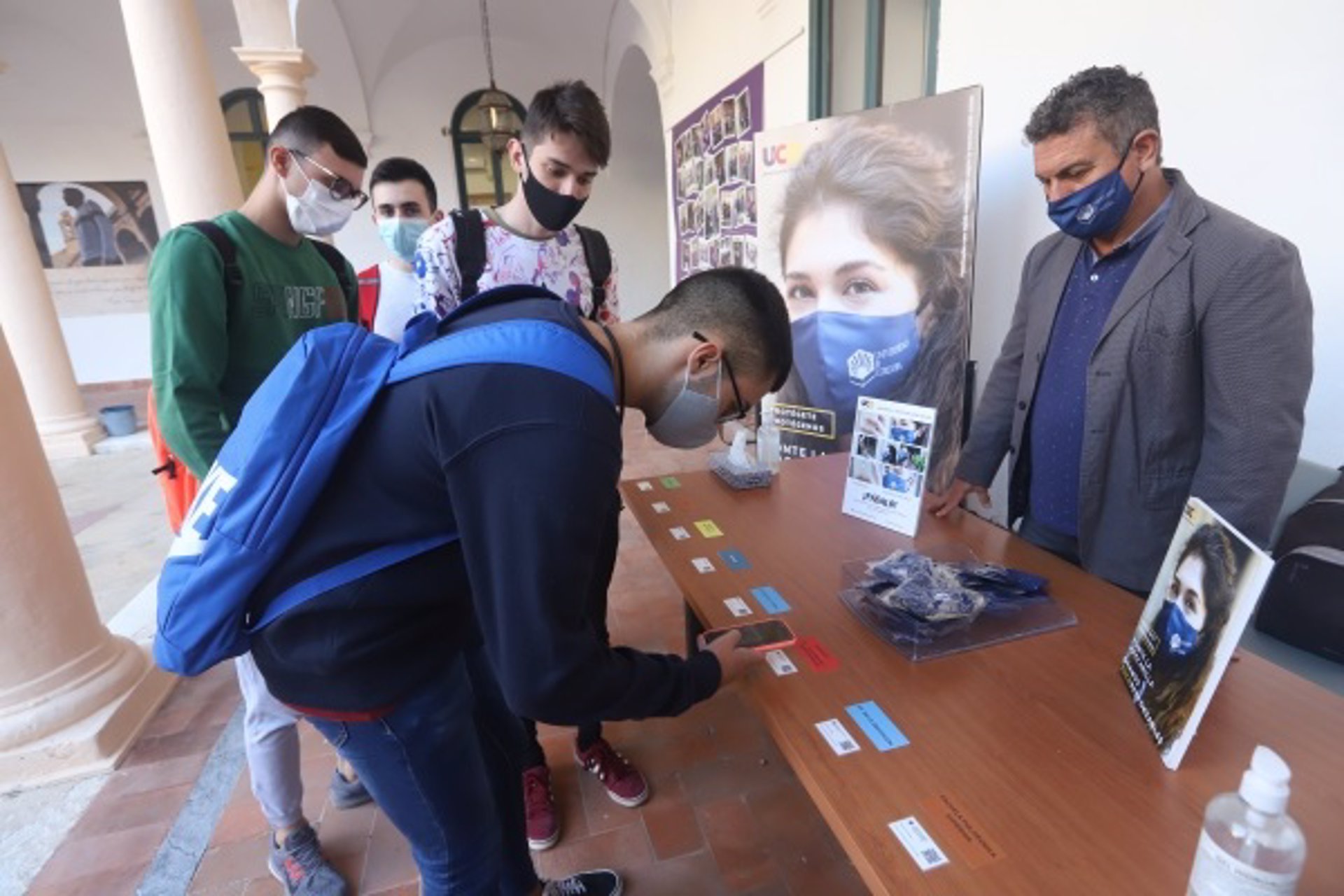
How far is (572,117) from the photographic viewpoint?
1521 mm

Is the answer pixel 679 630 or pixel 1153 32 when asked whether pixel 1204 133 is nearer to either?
pixel 1153 32

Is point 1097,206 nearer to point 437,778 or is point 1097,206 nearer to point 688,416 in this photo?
point 688,416

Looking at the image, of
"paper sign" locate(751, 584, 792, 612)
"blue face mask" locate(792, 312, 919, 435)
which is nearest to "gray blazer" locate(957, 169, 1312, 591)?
"paper sign" locate(751, 584, 792, 612)

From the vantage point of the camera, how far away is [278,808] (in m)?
1.51

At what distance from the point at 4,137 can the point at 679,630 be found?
9.94 m

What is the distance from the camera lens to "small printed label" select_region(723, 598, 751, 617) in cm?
119

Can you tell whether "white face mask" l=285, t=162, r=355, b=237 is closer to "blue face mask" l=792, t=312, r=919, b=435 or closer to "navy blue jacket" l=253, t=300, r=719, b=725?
"navy blue jacket" l=253, t=300, r=719, b=725

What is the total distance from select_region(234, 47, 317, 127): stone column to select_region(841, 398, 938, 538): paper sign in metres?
4.19

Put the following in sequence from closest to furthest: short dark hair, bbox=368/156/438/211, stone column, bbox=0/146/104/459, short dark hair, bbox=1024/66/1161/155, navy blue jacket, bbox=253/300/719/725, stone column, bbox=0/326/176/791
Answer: navy blue jacket, bbox=253/300/719/725
short dark hair, bbox=1024/66/1161/155
stone column, bbox=0/326/176/791
short dark hair, bbox=368/156/438/211
stone column, bbox=0/146/104/459

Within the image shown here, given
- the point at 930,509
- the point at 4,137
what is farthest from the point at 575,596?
the point at 4,137

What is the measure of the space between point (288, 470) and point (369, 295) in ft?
5.89

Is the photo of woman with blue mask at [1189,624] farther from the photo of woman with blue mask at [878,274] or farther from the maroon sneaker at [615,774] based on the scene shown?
the photo of woman with blue mask at [878,274]

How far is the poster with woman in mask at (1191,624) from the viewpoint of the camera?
0.72m

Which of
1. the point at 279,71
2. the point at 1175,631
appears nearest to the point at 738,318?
the point at 1175,631
